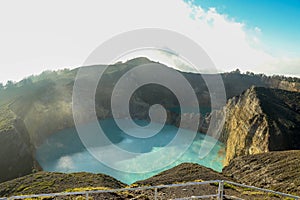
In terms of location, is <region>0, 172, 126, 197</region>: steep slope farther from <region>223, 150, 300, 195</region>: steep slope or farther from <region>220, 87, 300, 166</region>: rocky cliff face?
<region>220, 87, 300, 166</region>: rocky cliff face

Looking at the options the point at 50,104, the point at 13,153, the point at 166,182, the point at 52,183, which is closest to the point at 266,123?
the point at 166,182

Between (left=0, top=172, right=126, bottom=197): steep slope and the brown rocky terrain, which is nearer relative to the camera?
the brown rocky terrain

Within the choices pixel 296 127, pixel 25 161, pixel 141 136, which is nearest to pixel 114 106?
pixel 141 136

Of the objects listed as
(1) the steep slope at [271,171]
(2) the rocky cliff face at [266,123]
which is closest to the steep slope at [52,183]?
(1) the steep slope at [271,171]

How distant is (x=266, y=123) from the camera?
40906 millimetres

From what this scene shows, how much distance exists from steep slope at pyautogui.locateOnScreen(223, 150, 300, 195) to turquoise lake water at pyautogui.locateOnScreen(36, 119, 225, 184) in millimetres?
18436

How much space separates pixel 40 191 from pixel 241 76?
150 metres

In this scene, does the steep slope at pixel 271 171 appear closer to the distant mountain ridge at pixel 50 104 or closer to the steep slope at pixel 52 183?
the steep slope at pixel 52 183

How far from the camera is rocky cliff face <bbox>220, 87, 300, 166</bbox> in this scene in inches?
1519

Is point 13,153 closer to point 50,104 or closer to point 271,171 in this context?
point 271,171

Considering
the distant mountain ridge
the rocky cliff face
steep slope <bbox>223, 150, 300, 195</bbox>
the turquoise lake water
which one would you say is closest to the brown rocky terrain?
steep slope <bbox>223, 150, 300, 195</bbox>

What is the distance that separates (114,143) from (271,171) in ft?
159

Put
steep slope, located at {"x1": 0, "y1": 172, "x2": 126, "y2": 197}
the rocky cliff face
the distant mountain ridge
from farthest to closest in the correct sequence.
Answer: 1. the distant mountain ridge
2. the rocky cliff face
3. steep slope, located at {"x1": 0, "y1": 172, "x2": 126, "y2": 197}

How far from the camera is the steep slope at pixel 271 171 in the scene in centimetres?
1993
